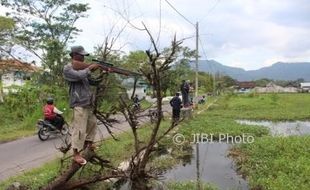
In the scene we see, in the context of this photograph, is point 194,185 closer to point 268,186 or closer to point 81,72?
point 268,186

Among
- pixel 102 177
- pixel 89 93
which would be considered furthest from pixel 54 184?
pixel 89 93

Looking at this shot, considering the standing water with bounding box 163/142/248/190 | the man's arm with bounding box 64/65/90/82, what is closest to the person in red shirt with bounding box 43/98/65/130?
the standing water with bounding box 163/142/248/190

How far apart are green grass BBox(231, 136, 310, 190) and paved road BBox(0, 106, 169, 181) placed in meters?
3.41

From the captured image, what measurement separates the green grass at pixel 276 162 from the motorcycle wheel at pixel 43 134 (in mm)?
6766

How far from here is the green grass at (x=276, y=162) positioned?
29.8 ft

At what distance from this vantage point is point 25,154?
12.7 m

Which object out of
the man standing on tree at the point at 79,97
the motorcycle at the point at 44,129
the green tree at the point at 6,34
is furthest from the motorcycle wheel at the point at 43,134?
the green tree at the point at 6,34

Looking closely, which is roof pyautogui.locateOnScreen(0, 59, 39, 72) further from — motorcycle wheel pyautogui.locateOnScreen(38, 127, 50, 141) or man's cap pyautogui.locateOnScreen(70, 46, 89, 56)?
man's cap pyautogui.locateOnScreen(70, 46, 89, 56)

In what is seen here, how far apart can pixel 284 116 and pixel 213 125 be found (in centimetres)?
917

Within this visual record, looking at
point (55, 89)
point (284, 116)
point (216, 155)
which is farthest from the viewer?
point (284, 116)

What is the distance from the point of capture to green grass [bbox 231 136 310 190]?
9086 mm

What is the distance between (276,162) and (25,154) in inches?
284

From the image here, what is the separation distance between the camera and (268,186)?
8844 mm

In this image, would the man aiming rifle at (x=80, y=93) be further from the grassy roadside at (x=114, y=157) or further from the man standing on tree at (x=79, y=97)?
the grassy roadside at (x=114, y=157)
